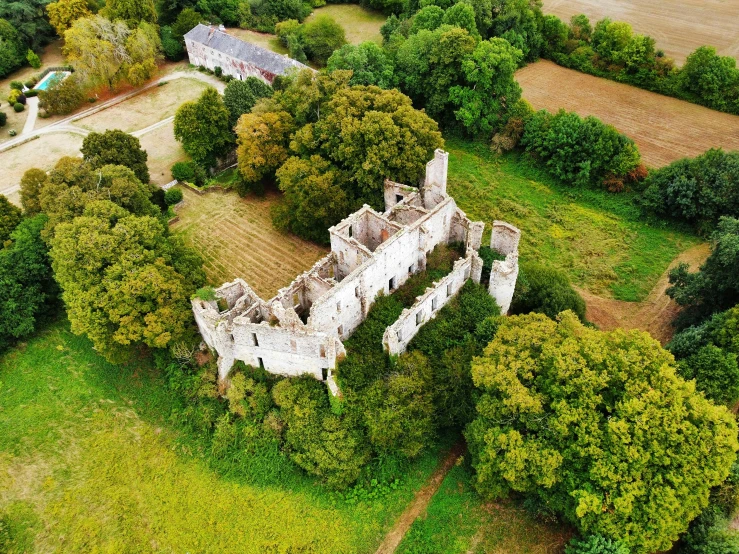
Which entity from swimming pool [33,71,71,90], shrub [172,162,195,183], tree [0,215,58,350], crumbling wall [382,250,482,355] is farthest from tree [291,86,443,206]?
swimming pool [33,71,71,90]

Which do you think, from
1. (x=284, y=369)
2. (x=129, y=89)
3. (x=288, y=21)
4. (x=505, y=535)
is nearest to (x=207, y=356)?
(x=284, y=369)

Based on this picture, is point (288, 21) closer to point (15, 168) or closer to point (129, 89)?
point (129, 89)

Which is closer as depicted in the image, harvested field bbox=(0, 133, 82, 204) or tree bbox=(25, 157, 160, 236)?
tree bbox=(25, 157, 160, 236)

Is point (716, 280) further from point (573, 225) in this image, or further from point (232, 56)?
point (232, 56)

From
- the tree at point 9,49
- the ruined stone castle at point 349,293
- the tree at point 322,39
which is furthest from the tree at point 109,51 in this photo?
the ruined stone castle at point 349,293

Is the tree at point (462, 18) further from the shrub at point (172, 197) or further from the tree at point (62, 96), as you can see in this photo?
the tree at point (62, 96)

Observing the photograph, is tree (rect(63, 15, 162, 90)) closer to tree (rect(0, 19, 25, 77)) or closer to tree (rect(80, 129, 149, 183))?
tree (rect(0, 19, 25, 77))

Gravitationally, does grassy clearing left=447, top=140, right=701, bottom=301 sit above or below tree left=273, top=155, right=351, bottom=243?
below
